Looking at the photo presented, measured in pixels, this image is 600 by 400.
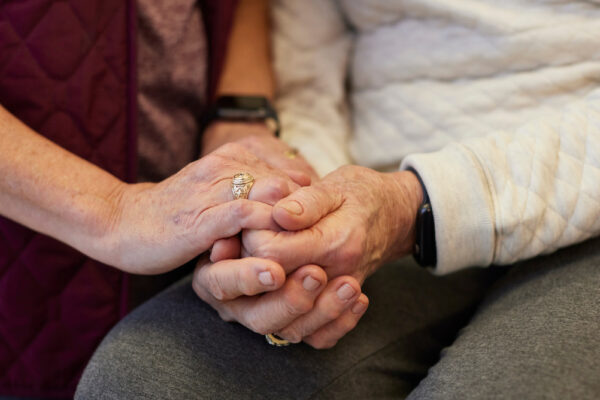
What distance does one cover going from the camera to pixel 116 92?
0.86 meters

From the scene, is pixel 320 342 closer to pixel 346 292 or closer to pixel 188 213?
pixel 346 292

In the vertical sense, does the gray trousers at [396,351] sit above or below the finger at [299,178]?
below

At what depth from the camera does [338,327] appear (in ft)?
2.25

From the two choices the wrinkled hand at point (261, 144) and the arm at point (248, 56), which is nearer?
the wrinkled hand at point (261, 144)

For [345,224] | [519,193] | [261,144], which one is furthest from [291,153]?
[519,193]

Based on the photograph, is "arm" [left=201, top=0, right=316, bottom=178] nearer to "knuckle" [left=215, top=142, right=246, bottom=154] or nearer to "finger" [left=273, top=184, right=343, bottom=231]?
"knuckle" [left=215, top=142, right=246, bottom=154]

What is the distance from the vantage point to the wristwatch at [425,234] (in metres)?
0.76

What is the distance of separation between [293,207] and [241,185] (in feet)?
0.30

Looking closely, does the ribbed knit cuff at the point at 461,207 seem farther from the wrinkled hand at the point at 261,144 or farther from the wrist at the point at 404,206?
the wrinkled hand at the point at 261,144

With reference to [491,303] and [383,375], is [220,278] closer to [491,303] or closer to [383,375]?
[383,375]

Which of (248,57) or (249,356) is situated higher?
(248,57)

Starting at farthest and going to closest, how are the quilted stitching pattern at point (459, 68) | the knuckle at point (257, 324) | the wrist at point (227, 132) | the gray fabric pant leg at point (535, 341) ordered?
the wrist at point (227, 132) → the quilted stitching pattern at point (459, 68) → the knuckle at point (257, 324) → the gray fabric pant leg at point (535, 341)

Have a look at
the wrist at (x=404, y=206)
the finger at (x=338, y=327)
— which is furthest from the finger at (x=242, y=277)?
the wrist at (x=404, y=206)

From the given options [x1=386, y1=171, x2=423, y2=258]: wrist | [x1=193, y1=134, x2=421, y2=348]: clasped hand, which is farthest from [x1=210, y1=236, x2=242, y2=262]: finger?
[x1=386, y1=171, x2=423, y2=258]: wrist
